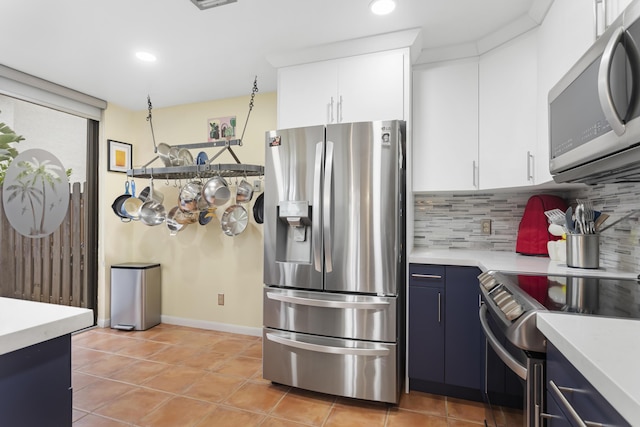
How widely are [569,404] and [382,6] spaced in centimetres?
201

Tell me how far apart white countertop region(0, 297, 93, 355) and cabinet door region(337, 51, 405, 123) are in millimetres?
1886

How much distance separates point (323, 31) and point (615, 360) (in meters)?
2.19

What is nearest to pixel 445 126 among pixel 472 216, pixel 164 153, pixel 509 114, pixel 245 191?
pixel 509 114

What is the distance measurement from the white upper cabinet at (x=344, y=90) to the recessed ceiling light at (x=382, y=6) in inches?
12.5

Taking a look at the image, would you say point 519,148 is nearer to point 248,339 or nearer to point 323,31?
point 323,31

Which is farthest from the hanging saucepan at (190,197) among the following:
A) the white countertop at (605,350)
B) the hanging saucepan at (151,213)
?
the white countertop at (605,350)

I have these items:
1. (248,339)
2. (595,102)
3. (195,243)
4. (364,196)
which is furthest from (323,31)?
(248,339)

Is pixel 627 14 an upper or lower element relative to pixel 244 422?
upper

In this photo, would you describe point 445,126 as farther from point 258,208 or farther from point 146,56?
point 146,56

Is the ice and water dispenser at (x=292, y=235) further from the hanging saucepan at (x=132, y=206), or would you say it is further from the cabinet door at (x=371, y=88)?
the hanging saucepan at (x=132, y=206)

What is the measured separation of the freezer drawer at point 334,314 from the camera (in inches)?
77.5

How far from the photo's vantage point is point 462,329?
204 cm

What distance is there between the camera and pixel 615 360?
62 cm

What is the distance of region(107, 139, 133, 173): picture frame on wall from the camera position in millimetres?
3496
